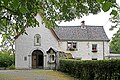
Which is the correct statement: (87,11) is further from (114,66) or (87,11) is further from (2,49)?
(2,49)

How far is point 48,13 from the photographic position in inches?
626

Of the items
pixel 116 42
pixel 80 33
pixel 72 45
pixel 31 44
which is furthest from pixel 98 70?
pixel 116 42

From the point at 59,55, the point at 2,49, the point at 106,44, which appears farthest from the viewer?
the point at 2,49

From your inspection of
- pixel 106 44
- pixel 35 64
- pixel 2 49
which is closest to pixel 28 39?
pixel 35 64

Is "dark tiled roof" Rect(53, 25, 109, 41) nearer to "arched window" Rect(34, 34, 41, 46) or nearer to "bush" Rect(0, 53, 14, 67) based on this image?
"arched window" Rect(34, 34, 41, 46)

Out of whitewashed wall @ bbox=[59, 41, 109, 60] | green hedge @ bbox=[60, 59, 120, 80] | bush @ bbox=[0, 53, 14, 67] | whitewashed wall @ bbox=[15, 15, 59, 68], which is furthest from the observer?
whitewashed wall @ bbox=[59, 41, 109, 60]

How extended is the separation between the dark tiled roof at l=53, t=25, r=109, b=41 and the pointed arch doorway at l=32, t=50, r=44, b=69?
5.95m

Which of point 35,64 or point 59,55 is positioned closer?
point 59,55

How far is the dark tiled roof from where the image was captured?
50116mm

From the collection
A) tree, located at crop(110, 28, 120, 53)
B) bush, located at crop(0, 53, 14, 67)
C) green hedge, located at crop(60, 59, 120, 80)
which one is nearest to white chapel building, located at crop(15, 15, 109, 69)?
bush, located at crop(0, 53, 14, 67)

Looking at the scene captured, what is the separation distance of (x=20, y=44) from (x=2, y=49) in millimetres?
28084

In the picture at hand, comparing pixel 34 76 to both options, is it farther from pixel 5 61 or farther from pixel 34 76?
pixel 5 61

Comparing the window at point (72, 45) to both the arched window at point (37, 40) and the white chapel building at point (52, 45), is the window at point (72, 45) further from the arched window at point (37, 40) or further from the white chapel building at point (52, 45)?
the arched window at point (37, 40)

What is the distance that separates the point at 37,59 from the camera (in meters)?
45.4
